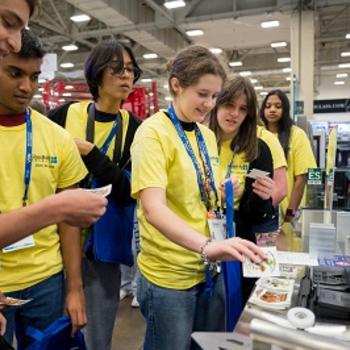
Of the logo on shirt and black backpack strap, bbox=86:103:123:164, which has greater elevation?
black backpack strap, bbox=86:103:123:164

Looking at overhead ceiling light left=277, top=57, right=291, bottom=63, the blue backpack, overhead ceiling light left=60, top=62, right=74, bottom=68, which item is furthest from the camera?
overhead ceiling light left=277, top=57, right=291, bottom=63

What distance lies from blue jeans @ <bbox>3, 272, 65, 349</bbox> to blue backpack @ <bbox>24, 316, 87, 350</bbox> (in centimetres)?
3

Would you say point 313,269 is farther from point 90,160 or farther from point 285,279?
point 90,160

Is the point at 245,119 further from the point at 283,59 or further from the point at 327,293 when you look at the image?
the point at 283,59

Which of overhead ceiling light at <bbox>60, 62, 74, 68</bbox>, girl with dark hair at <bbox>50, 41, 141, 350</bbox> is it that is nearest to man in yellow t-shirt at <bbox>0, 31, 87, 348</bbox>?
girl with dark hair at <bbox>50, 41, 141, 350</bbox>

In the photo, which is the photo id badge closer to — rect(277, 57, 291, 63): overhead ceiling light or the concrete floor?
the concrete floor

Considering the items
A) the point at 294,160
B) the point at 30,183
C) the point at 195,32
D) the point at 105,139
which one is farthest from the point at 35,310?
the point at 195,32

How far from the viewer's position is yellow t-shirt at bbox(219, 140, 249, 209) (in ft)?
6.36

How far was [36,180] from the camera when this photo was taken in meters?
1.42

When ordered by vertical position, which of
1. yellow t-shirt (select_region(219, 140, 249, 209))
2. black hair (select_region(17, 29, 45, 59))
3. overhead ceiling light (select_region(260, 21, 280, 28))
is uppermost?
overhead ceiling light (select_region(260, 21, 280, 28))

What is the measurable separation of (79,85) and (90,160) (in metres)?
4.27

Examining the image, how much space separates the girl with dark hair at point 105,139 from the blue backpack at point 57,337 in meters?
0.38

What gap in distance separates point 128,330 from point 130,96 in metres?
2.48

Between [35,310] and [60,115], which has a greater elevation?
[60,115]
